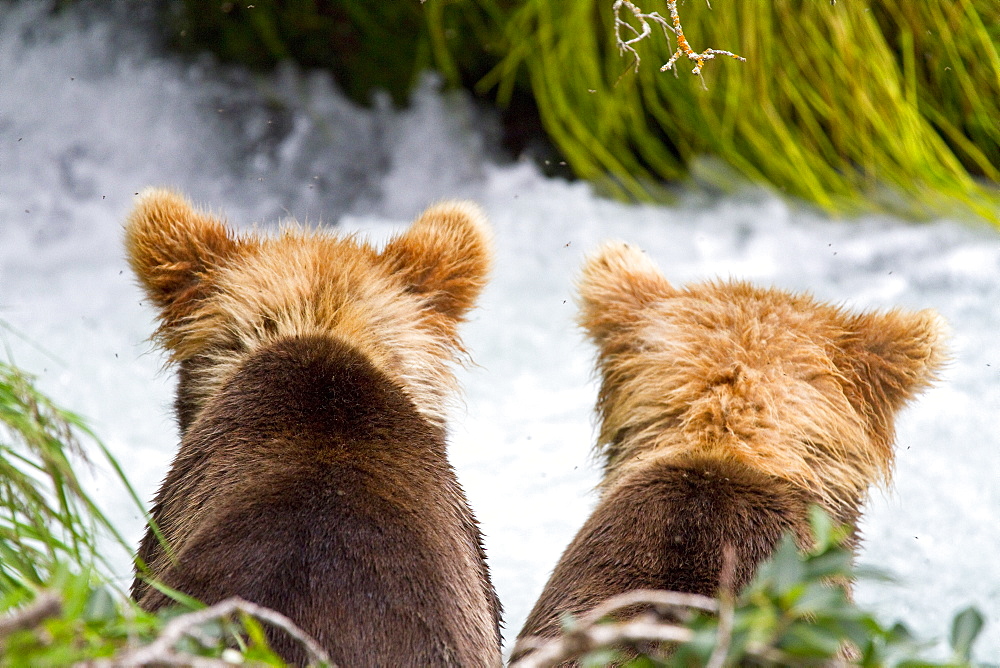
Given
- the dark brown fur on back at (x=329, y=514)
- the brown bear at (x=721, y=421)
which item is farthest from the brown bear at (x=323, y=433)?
the brown bear at (x=721, y=421)

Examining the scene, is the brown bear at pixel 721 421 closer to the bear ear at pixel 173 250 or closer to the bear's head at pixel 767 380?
the bear's head at pixel 767 380

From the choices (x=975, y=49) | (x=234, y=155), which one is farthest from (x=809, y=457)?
(x=234, y=155)

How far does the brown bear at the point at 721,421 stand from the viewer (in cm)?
230

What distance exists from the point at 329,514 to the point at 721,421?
3.44ft

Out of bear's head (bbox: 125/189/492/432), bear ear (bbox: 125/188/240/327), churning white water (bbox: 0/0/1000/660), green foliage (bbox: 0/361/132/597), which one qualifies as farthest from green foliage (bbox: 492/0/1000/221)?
green foliage (bbox: 0/361/132/597)

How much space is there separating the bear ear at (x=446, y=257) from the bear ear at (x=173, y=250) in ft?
1.55

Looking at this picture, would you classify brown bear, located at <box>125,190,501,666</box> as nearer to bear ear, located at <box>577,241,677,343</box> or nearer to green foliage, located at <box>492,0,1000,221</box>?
bear ear, located at <box>577,241,677,343</box>

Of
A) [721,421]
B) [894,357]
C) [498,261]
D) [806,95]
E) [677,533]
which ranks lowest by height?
[677,533]

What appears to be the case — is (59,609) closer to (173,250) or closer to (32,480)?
(32,480)

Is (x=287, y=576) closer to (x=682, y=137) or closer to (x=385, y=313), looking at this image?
(x=385, y=313)

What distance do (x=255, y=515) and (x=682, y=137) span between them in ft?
12.1

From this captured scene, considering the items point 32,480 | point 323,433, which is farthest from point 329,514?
point 32,480

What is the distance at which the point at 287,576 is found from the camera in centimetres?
198

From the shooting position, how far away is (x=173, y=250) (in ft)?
8.80
